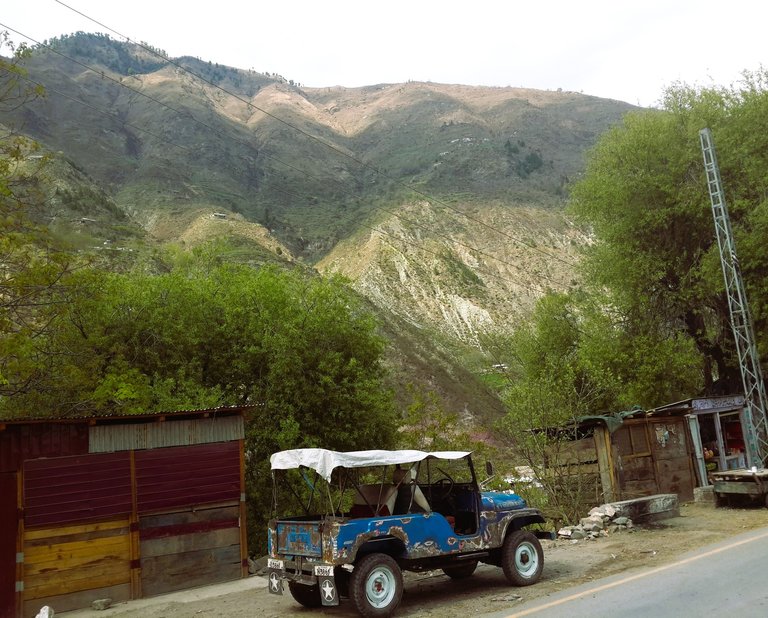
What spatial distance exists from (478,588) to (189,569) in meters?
5.91

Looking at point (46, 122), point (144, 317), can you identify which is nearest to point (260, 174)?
point (46, 122)

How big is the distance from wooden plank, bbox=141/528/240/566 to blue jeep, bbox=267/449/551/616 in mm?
3113

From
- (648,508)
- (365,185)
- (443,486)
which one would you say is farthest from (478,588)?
(365,185)

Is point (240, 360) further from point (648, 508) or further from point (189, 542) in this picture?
point (648, 508)

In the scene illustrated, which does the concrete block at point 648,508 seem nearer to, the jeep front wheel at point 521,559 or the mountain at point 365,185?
the jeep front wheel at point 521,559

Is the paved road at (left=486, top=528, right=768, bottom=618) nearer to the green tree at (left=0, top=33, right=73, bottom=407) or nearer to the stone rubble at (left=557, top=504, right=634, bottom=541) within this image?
the stone rubble at (left=557, top=504, right=634, bottom=541)

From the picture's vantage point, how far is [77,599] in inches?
462

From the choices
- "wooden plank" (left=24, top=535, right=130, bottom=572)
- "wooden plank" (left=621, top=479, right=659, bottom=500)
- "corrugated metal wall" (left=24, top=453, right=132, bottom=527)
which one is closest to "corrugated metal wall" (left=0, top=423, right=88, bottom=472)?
"corrugated metal wall" (left=24, top=453, right=132, bottom=527)

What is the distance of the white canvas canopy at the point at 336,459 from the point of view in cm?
944

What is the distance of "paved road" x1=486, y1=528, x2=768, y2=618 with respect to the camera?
8047mm

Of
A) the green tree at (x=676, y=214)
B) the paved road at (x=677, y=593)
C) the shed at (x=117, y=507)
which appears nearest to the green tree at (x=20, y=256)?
the shed at (x=117, y=507)

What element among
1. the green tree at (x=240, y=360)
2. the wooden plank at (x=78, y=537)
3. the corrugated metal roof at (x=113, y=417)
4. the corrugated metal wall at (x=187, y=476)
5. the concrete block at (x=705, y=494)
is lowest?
the concrete block at (x=705, y=494)

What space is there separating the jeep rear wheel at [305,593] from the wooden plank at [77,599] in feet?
12.7

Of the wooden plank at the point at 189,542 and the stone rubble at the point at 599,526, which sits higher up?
the wooden plank at the point at 189,542
